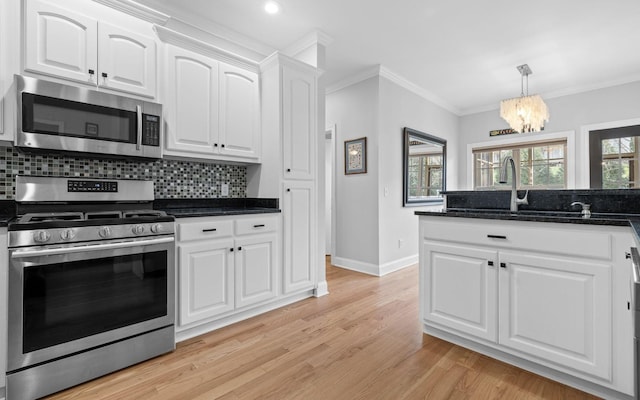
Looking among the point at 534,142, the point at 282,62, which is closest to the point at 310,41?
the point at 282,62

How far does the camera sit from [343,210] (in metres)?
4.25

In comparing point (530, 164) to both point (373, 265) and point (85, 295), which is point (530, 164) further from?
point (85, 295)

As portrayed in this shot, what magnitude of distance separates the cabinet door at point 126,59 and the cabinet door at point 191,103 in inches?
5.2

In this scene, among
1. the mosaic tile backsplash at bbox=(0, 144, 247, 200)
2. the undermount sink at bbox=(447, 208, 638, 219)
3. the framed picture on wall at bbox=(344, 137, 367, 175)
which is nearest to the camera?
the undermount sink at bbox=(447, 208, 638, 219)

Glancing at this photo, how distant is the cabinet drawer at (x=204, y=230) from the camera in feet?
6.91

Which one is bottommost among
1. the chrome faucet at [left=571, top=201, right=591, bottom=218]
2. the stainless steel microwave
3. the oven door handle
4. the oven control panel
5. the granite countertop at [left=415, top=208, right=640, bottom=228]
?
the oven door handle

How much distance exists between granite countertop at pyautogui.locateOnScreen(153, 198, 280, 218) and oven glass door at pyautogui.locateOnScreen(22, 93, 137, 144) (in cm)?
65

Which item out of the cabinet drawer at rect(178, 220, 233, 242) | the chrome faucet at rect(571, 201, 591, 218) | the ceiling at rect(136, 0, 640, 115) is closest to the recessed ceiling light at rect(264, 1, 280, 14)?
the ceiling at rect(136, 0, 640, 115)

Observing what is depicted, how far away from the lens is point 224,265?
231 centimetres

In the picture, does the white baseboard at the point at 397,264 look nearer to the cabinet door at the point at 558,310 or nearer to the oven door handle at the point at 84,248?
the cabinet door at the point at 558,310

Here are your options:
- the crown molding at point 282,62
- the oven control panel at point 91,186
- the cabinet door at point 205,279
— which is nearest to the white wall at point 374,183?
the crown molding at point 282,62

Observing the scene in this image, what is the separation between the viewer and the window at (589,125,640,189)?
418 cm

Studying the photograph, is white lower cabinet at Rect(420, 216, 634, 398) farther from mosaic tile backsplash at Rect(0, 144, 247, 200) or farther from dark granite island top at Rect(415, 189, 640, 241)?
mosaic tile backsplash at Rect(0, 144, 247, 200)

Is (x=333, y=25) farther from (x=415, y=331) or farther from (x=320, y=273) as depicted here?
(x=415, y=331)
